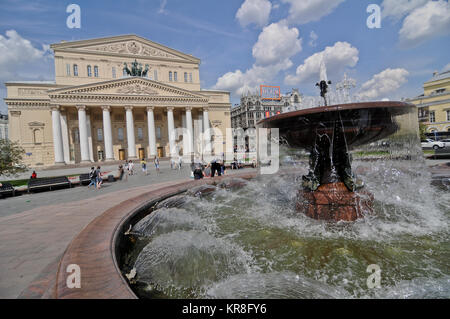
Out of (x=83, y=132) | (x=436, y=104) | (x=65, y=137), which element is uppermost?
(x=436, y=104)

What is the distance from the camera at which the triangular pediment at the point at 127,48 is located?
38.9m

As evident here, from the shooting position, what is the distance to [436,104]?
37625mm

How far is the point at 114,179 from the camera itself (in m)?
15.0

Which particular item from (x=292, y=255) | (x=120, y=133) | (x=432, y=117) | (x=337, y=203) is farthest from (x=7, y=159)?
(x=432, y=117)

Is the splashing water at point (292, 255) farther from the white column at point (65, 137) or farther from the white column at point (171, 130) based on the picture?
the white column at point (65, 137)

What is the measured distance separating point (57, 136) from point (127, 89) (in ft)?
41.2

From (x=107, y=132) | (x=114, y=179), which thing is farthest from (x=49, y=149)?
(x=114, y=179)

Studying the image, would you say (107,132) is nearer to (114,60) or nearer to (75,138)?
(75,138)

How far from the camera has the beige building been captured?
33750 millimetres

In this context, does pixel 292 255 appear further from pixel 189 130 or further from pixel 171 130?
pixel 189 130

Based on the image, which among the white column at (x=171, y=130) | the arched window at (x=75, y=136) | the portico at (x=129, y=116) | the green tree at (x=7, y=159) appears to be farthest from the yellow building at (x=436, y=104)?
the arched window at (x=75, y=136)

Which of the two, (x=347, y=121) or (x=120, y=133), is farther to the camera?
(x=120, y=133)

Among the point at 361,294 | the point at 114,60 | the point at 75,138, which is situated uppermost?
the point at 114,60
